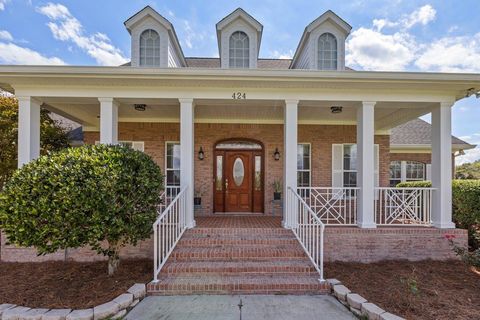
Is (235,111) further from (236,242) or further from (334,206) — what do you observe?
(334,206)

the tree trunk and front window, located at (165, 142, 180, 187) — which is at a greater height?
front window, located at (165, 142, 180, 187)

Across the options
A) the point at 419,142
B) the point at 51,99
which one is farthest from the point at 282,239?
the point at 419,142

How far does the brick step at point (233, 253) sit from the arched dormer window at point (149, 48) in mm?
5242

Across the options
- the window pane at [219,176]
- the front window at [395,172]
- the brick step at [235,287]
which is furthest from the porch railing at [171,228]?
the front window at [395,172]

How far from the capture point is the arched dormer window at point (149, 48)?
7133 millimetres

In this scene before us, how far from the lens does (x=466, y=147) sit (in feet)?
37.1

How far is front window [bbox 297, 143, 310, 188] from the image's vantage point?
8445 mm

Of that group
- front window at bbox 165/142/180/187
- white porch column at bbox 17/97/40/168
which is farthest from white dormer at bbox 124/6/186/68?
white porch column at bbox 17/97/40/168

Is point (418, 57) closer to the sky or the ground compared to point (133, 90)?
closer to the sky

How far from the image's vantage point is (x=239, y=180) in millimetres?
8281

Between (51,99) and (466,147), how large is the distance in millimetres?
15530

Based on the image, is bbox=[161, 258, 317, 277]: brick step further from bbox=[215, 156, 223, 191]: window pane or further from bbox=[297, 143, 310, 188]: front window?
bbox=[297, 143, 310, 188]: front window

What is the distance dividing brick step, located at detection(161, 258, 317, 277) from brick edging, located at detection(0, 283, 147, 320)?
0.86 m

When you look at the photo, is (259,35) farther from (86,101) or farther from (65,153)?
(65,153)
